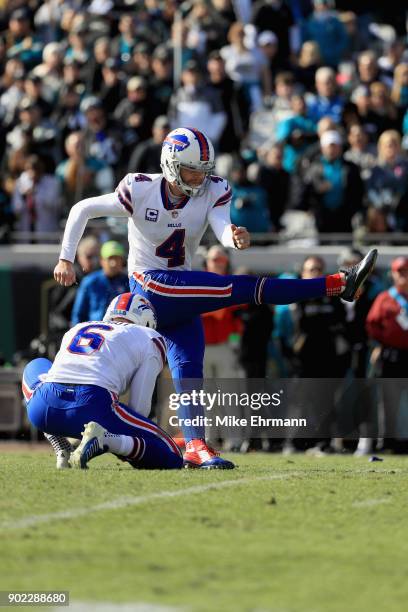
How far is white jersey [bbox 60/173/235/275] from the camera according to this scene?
916 cm

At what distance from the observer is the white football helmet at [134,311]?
337 inches

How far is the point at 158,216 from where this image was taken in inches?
360

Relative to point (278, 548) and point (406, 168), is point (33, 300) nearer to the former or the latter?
point (406, 168)

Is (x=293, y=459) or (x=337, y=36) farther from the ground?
(x=337, y=36)

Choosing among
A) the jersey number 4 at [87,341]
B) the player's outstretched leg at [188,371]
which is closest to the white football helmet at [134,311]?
the jersey number 4 at [87,341]

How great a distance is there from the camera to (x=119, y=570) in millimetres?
5195

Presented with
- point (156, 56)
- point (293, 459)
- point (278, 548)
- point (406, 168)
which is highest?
point (156, 56)

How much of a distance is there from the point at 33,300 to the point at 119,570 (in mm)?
10238

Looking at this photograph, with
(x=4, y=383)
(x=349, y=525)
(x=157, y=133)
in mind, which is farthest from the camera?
(x=157, y=133)

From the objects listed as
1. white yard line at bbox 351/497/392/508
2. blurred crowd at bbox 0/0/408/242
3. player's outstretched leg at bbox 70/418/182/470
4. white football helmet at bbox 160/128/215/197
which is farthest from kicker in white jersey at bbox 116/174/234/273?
blurred crowd at bbox 0/0/408/242

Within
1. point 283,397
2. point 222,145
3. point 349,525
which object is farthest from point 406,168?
point 349,525

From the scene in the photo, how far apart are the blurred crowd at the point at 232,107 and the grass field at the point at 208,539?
21.2ft

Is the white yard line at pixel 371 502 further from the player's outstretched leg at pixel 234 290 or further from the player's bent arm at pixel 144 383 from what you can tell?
the player's outstretched leg at pixel 234 290

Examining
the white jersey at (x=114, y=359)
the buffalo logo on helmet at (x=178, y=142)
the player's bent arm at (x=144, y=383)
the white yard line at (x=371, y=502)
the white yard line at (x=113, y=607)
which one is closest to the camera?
the white yard line at (x=113, y=607)
